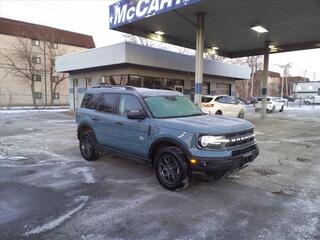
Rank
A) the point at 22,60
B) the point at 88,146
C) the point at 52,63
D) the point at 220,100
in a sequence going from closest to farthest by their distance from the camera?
the point at 88,146 → the point at 220,100 → the point at 22,60 → the point at 52,63

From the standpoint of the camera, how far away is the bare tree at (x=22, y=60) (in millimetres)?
36844

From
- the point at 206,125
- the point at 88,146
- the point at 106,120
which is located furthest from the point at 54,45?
the point at 206,125

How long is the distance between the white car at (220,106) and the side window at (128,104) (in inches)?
399

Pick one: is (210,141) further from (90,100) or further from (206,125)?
(90,100)

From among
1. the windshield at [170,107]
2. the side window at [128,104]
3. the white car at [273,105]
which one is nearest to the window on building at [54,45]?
the white car at [273,105]

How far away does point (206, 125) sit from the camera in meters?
4.78

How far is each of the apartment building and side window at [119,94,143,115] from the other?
34139 mm

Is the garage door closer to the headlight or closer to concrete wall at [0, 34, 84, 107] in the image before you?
the headlight

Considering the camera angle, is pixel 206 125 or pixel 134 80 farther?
pixel 134 80

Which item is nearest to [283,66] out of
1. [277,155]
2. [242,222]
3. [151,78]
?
[151,78]

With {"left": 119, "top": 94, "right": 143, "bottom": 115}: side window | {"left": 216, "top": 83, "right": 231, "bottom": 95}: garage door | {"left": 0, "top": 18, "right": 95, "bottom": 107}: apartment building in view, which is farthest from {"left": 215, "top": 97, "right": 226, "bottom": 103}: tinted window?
{"left": 0, "top": 18, "right": 95, "bottom": 107}: apartment building

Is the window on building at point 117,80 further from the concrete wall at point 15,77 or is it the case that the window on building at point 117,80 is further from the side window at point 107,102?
the concrete wall at point 15,77

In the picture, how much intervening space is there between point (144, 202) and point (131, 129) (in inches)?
65.9

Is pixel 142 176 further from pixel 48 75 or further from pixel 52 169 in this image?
pixel 48 75
